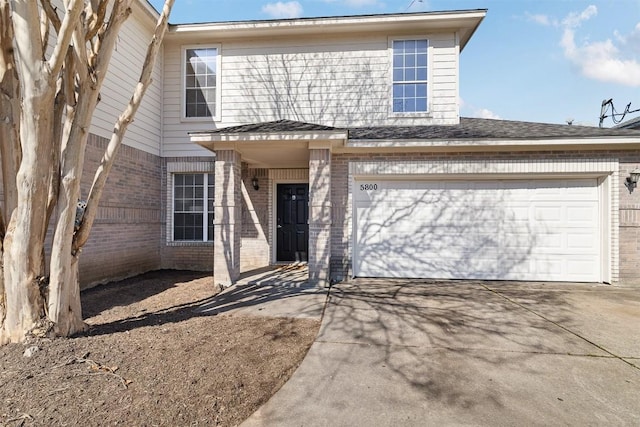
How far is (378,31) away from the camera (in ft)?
25.9

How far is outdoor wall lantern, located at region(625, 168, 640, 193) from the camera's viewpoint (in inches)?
247

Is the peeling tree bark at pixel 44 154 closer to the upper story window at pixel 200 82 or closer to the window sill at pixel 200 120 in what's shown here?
the window sill at pixel 200 120

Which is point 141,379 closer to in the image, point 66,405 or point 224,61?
point 66,405

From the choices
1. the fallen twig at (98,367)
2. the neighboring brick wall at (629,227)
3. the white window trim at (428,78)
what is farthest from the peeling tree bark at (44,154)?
the neighboring brick wall at (629,227)

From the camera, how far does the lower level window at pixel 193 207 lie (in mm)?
8469

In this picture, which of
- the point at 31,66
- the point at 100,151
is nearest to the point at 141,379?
the point at 31,66

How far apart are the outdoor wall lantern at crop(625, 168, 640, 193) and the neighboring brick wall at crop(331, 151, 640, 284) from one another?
0.07 metres

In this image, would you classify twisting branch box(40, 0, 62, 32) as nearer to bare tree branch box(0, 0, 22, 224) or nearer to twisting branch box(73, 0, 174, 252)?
bare tree branch box(0, 0, 22, 224)

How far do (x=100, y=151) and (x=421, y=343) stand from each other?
7067 millimetres

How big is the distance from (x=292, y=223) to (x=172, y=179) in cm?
357

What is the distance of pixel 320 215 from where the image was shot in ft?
20.4

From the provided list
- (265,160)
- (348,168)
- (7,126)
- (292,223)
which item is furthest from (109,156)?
(292,223)

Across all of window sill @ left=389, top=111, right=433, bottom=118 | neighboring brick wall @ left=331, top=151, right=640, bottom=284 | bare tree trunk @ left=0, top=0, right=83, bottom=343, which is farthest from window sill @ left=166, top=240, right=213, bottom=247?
window sill @ left=389, top=111, right=433, bottom=118

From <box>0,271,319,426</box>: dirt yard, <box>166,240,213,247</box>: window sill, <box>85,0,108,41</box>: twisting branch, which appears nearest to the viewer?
<box>0,271,319,426</box>: dirt yard
